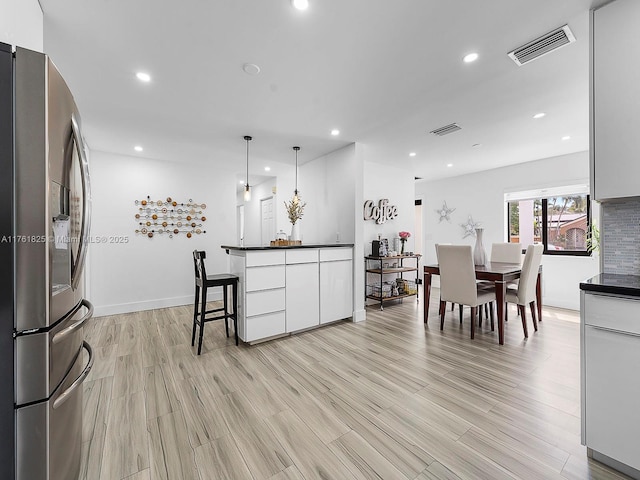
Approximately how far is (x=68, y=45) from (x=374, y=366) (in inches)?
136

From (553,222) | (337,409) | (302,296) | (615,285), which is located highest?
(553,222)

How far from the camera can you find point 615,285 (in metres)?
1.37

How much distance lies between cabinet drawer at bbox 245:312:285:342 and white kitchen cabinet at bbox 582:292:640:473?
8.52ft

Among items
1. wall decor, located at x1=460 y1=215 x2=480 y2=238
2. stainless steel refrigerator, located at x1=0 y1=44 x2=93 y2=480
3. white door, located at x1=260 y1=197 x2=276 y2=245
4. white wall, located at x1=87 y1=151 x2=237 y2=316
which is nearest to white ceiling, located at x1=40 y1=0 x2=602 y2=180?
white wall, located at x1=87 y1=151 x2=237 y2=316

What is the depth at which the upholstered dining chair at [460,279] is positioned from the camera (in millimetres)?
3199

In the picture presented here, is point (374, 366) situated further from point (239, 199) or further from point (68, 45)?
point (239, 199)

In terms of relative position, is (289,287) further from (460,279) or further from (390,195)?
(390,195)

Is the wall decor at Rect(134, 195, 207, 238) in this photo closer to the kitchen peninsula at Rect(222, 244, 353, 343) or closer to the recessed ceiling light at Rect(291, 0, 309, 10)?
the kitchen peninsula at Rect(222, 244, 353, 343)

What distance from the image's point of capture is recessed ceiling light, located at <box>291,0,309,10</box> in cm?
159

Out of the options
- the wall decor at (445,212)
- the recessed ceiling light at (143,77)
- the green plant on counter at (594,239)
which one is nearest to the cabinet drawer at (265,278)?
the recessed ceiling light at (143,77)

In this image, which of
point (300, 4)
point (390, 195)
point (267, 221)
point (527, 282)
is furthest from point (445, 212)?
point (300, 4)

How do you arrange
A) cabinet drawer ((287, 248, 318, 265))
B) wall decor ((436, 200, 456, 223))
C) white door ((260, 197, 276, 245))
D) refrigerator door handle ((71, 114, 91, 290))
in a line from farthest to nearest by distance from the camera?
1. white door ((260, 197, 276, 245))
2. wall decor ((436, 200, 456, 223))
3. cabinet drawer ((287, 248, 318, 265))
4. refrigerator door handle ((71, 114, 91, 290))

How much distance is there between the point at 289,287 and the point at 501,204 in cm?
467

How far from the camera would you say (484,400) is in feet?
6.57
